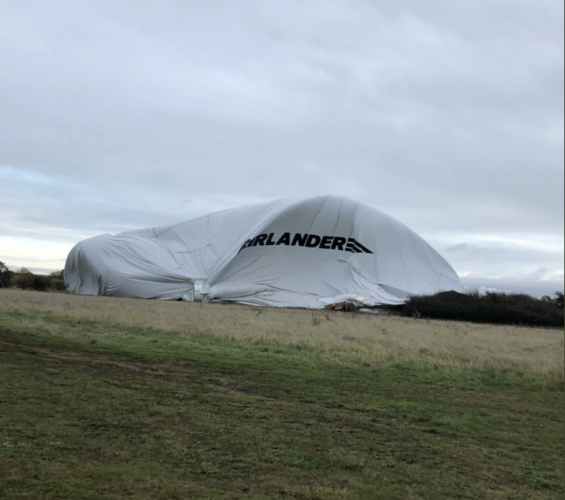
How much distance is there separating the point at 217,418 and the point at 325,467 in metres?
1.68

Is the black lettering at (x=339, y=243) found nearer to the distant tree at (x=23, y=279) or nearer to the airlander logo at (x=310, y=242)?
the airlander logo at (x=310, y=242)

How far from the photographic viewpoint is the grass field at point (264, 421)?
4223 millimetres

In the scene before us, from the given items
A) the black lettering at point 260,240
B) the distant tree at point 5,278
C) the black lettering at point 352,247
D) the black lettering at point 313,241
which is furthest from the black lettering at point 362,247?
the distant tree at point 5,278

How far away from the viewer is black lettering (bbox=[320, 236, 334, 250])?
36969 mm

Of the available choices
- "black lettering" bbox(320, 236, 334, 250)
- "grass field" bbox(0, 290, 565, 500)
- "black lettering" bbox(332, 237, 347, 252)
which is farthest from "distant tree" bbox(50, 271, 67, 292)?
"grass field" bbox(0, 290, 565, 500)

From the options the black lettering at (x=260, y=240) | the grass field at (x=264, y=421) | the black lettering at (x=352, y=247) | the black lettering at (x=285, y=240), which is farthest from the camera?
the black lettering at (x=352, y=247)

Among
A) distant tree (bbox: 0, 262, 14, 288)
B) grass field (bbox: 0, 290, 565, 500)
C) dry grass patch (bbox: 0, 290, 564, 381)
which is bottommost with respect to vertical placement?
grass field (bbox: 0, 290, 565, 500)

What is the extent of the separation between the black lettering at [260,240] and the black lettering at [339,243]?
165 inches

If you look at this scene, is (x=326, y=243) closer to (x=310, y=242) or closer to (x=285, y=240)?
(x=310, y=242)

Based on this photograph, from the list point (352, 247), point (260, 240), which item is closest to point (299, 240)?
point (260, 240)

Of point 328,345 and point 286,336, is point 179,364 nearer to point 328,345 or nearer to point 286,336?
point 328,345

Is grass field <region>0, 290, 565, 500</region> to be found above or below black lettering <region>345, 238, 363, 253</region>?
below

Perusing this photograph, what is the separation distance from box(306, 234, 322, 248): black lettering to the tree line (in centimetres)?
1505

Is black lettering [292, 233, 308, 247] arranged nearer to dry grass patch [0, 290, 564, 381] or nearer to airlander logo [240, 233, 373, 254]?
airlander logo [240, 233, 373, 254]
